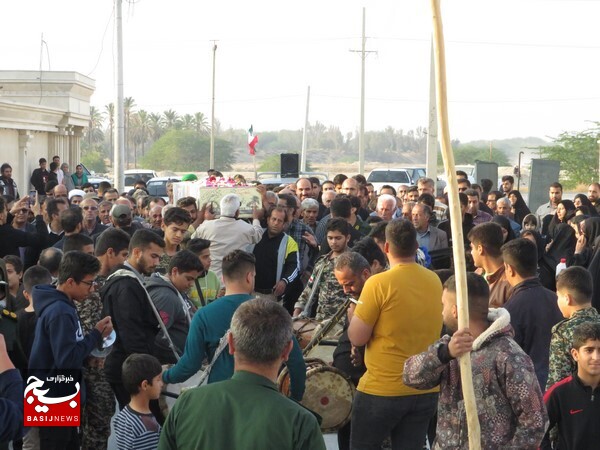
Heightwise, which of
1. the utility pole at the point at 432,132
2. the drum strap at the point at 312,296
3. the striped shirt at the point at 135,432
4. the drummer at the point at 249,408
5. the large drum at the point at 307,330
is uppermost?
the utility pole at the point at 432,132

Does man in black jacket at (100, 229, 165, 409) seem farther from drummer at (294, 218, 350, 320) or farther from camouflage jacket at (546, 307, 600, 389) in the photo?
camouflage jacket at (546, 307, 600, 389)

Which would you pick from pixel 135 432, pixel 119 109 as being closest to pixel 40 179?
pixel 119 109

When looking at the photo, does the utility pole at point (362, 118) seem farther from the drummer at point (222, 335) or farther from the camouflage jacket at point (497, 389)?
the camouflage jacket at point (497, 389)

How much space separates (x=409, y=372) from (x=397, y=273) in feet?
4.34

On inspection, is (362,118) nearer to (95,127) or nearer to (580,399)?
(580,399)

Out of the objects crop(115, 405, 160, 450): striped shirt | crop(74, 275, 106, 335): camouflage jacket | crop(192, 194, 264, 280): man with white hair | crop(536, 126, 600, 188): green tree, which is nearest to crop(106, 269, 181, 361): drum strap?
crop(74, 275, 106, 335): camouflage jacket

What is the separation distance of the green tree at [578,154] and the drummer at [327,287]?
57210 millimetres

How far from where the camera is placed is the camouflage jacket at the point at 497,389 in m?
4.63

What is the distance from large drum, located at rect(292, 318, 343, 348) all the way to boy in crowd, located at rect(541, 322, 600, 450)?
2.35 meters

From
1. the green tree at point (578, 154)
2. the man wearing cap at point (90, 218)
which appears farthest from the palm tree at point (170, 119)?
the man wearing cap at point (90, 218)

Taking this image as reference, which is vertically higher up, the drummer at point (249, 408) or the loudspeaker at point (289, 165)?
the loudspeaker at point (289, 165)

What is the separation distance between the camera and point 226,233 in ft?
35.1

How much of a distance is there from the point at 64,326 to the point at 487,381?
296 cm

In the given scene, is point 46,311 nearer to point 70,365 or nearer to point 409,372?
point 70,365
